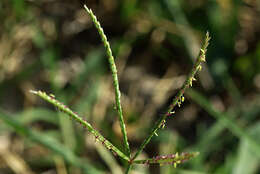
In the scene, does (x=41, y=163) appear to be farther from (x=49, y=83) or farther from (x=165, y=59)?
(x=165, y=59)

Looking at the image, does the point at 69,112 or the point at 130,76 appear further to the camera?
the point at 130,76

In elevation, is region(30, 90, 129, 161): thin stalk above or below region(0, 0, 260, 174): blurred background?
below

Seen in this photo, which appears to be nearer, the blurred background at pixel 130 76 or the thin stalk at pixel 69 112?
the thin stalk at pixel 69 112

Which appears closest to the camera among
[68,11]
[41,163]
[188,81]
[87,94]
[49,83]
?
[188,81]

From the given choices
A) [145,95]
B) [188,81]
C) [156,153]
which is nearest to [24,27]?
[145,95]

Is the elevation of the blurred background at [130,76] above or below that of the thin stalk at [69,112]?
above

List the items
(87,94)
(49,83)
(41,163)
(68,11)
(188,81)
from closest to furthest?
(188,81), (41,163), (87,94), (49,83), (68,11)

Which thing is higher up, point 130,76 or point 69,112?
point 130,76

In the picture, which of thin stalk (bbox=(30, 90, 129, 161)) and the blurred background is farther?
the blurred background
